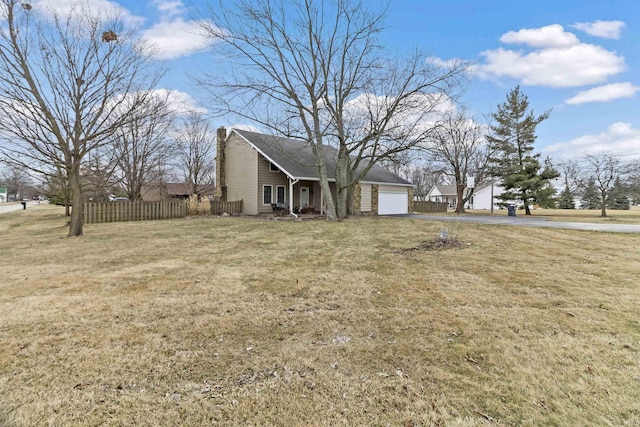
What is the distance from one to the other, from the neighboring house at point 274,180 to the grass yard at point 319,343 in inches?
511

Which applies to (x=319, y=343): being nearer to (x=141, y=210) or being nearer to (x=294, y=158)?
(x=294, y=158)

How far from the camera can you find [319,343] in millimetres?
3236

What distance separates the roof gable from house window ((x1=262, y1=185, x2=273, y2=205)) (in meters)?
2.06

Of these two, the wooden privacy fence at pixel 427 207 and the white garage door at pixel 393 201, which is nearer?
the white garage door at pixel 393 201

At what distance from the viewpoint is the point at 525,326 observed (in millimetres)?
3676

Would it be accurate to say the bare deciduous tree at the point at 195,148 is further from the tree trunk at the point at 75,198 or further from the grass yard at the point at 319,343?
the grass yard at the point at 319,343

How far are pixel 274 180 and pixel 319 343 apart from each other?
17847mm

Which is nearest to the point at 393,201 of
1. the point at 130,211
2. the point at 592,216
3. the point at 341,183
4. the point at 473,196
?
the point at 341,183

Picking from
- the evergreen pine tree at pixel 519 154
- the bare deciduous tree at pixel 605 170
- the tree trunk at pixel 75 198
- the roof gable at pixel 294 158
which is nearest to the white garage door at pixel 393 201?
the roof gable at pixel 294 158

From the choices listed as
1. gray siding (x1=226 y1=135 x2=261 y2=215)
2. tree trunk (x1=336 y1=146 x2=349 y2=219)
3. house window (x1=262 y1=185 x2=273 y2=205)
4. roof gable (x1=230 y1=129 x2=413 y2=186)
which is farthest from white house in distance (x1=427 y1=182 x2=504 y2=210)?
gray siding (x1=226 y1=135 x2=261 y2=215)

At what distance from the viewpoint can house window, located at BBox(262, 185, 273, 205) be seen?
20.1 m

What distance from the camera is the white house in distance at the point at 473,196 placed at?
52.5 metres

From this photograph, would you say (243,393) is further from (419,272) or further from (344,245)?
(344,245)

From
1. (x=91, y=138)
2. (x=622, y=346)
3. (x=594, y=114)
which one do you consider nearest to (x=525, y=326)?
(x=622, y=346)
